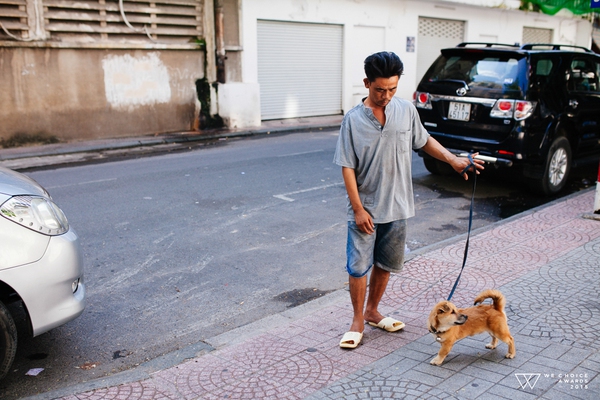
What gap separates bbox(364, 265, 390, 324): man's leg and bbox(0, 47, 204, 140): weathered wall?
11337 millimetres

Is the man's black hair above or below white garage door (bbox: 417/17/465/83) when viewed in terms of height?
below

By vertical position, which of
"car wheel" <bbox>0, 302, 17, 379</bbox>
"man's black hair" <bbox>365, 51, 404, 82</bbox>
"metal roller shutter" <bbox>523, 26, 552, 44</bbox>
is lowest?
"car wheel" <bbox>0, 302, 17, 379</bbox>

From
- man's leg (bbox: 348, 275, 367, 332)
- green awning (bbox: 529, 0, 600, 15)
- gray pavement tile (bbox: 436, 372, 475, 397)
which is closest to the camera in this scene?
gray pavement tile (bbox: 436, 372, 475, 397)

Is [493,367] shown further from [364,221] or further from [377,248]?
[364,221]

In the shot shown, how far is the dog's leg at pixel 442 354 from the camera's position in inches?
138

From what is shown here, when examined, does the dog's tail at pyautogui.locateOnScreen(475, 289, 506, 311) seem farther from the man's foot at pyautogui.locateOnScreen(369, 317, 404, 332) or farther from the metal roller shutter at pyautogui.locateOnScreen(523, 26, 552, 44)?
the metal roller shutter at pyautogui.locateOnScreen(523, 26, 552, 44)

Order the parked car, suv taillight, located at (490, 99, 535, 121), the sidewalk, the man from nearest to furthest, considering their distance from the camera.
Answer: the parked car, the man, suv taillight, located at (490, 99, 535, 121), the sidewalk

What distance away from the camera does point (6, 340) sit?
135 inches

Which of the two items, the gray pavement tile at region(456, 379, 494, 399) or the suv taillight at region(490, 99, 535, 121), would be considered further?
the suv taillight at region(490, 99, 535, 121)

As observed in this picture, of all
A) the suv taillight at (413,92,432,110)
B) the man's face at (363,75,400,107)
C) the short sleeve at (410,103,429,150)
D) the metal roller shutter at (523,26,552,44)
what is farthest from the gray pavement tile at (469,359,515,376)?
the metal roller shutter at (523,26,552,44)

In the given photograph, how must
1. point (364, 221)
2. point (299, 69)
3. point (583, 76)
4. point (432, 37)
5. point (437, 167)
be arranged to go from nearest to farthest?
point (364, 221) < point (583, 76) < point (437, 167) < point (299, 69) < point (432, 37)

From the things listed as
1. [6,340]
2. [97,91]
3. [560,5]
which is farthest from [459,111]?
[560,5]

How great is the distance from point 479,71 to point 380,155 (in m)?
5.03

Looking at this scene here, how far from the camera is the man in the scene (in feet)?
12.0
